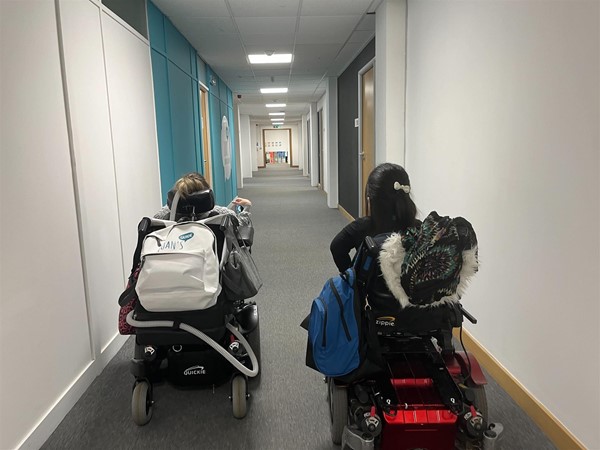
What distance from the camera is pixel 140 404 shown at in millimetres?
2006

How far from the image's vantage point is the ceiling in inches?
159

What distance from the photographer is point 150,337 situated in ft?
6.40

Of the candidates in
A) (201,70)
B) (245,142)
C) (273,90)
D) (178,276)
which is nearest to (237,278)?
(178,276)

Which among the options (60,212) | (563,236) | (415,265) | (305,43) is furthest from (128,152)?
(305,43)

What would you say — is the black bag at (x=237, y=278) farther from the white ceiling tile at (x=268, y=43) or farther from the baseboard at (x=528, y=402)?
the white ceiling tile at (x=268, y=43)

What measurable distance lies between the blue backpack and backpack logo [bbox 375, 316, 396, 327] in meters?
0.08

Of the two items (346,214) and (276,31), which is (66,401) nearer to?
(276,31)

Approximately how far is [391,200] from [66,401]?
69.8 inches

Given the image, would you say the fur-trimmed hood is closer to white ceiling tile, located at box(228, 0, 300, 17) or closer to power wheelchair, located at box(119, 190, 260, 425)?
power wheelchair, located at box(119, 190, 260, 425)

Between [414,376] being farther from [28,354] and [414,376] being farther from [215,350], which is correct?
[28,354]

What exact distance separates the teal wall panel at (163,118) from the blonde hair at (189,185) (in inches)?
67.4

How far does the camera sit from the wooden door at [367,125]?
18.5 feet

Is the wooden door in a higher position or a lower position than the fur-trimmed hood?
higher

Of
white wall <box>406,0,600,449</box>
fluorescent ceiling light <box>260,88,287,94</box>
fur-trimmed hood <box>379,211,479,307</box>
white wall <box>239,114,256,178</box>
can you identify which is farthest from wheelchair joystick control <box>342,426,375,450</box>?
white wall <box>239,114,256,178</box>
